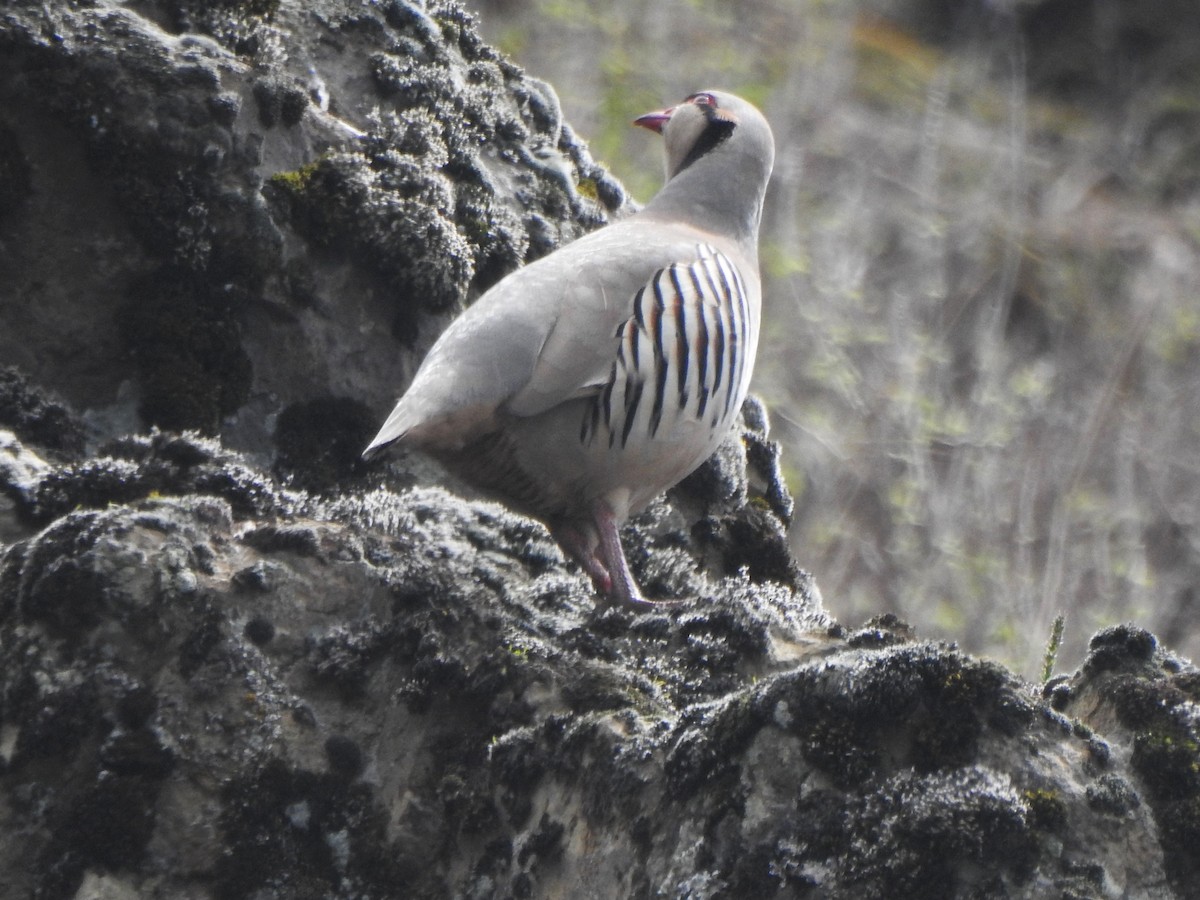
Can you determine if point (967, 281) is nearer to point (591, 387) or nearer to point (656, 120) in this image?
point (656, 120)

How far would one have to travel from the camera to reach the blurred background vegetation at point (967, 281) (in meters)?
10.8

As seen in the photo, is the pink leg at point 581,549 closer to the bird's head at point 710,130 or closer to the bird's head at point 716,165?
the bird's head at point 716,165

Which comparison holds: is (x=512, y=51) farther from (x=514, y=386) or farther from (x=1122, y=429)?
(x=514, y=386)

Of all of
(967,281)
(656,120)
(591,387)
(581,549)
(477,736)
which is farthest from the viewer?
(967,281)

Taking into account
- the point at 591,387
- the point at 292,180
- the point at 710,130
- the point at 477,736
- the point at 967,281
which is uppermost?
the point at 967,281

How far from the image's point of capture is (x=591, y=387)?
4.12 m

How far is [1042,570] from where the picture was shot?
11.1 m

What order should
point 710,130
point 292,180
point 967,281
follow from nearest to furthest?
point 292,180 < point 710,130 < point 967,281

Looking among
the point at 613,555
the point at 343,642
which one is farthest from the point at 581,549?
the point at 343,642

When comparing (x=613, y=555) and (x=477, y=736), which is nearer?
(x=477, y=736)

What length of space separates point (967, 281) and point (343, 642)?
1077cm

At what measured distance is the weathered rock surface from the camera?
256 centimetres

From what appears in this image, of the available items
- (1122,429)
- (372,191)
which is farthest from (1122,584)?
(372,191)

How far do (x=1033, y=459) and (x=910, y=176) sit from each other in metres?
3.56
